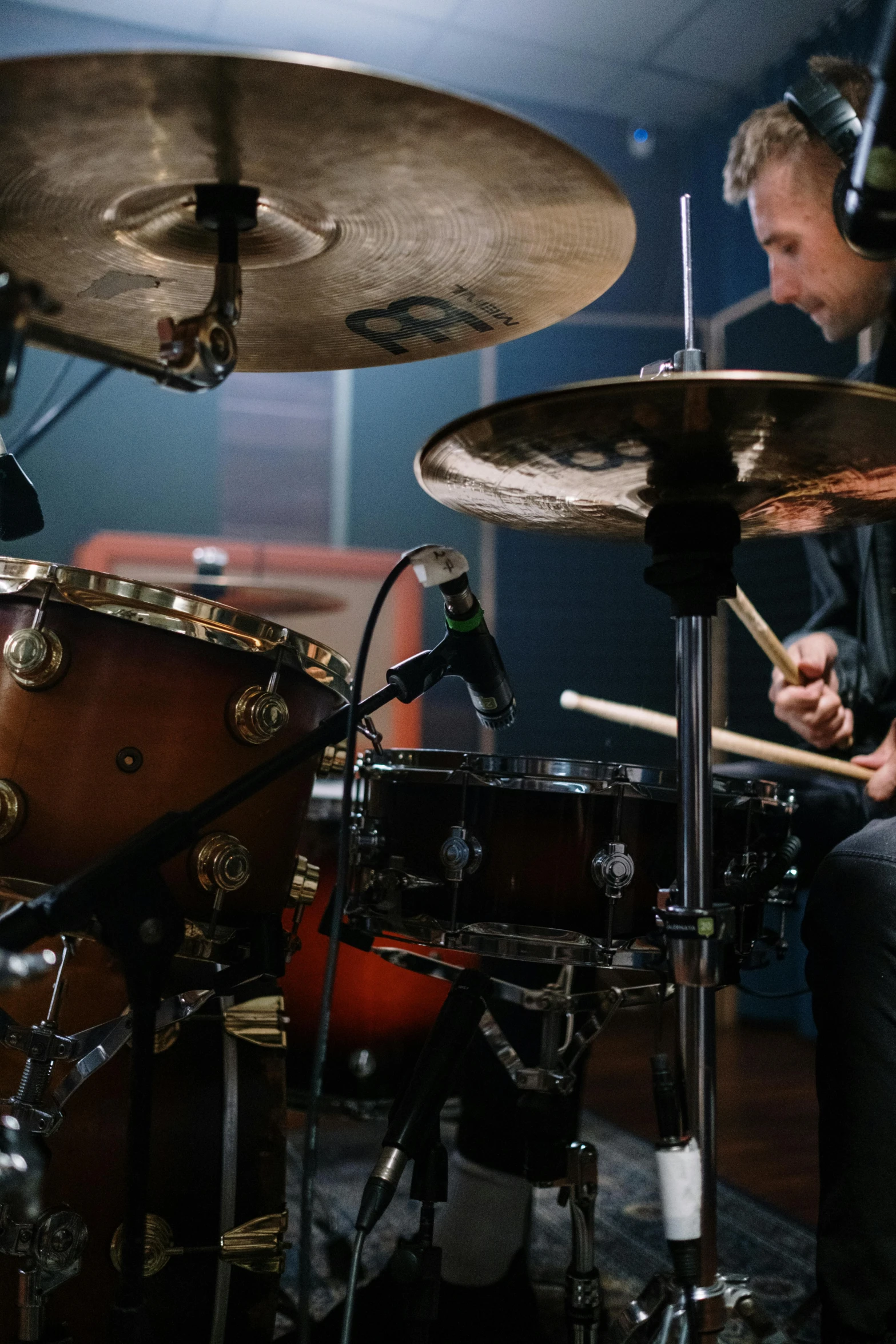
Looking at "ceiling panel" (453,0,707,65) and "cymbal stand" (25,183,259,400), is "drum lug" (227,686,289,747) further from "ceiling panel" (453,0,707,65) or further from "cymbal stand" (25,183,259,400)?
"ceiling panel" (453,0,707,65)

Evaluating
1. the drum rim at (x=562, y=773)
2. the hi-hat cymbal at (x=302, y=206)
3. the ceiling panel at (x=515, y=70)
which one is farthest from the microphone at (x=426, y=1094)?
the ceiling panel at (x=515, y=70)

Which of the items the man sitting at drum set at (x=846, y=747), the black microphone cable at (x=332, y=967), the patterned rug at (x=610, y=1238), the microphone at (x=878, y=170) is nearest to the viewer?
the microphone at (x=878, y=170)

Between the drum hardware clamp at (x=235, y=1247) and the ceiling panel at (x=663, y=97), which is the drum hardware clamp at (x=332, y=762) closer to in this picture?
the drum hardware clamp at (x=235, y=1247)

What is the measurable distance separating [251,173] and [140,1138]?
0.81 m

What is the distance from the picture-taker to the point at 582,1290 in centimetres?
111

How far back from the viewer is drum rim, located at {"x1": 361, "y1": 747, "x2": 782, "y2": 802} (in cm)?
114

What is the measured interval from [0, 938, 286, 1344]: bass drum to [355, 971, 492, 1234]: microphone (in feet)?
0.47

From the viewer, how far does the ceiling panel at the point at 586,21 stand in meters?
3.30

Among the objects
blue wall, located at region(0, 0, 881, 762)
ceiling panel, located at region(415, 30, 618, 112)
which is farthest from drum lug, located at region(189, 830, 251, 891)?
ceiling panel, located at region(415, 30, 618, 112)

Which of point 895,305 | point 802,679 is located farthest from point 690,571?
point 802,679

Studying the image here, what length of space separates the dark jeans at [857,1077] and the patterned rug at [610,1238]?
1.20ft

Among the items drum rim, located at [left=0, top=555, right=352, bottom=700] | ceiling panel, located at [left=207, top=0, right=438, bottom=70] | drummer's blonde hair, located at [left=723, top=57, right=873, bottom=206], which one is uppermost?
ceiling panel, located at [left=207, top=0, right=438, bottom=70]

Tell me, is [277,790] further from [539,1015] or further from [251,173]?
[539,1015]

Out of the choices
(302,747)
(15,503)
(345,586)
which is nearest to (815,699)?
(302,747)
